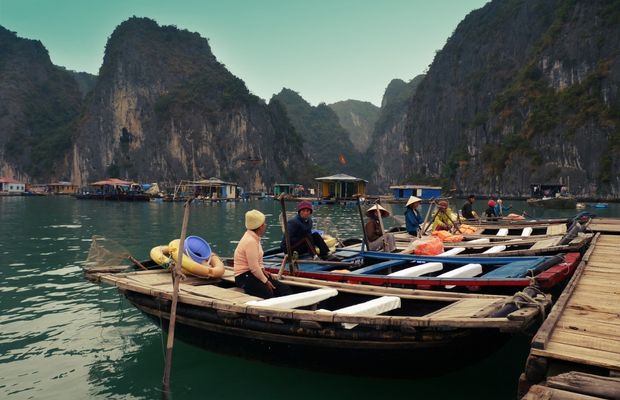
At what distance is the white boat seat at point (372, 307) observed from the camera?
5.56 meters

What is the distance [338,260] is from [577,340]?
20.0 ft

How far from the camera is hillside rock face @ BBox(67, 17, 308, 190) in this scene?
115375mm

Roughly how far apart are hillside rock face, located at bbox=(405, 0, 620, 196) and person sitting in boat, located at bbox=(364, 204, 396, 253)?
80056 mm

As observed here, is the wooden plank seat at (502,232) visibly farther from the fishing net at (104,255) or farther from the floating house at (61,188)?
the floating house at (61,188)

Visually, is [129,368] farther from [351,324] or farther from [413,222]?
[413,222]

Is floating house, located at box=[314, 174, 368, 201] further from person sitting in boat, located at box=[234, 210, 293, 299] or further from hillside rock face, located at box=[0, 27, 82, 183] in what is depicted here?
hillside rock face, located at box=[0, 27, 82, 183]

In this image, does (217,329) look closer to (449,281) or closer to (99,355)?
(99,355)

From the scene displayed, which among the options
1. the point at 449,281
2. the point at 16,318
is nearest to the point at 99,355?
the point at 16,318

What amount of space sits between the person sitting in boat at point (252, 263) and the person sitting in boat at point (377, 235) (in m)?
4.03

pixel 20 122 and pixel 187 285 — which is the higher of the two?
pixel 20 122

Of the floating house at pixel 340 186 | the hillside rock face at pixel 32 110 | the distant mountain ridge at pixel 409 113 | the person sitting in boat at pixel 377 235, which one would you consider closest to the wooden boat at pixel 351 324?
the person sitting in boat at pixel 377 235

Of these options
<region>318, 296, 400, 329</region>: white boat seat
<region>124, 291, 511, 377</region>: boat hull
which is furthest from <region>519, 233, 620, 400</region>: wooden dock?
<region>318, 296, 400, 329</region>: white boat seat

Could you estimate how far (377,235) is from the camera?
10.9 m

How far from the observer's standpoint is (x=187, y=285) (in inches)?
295
